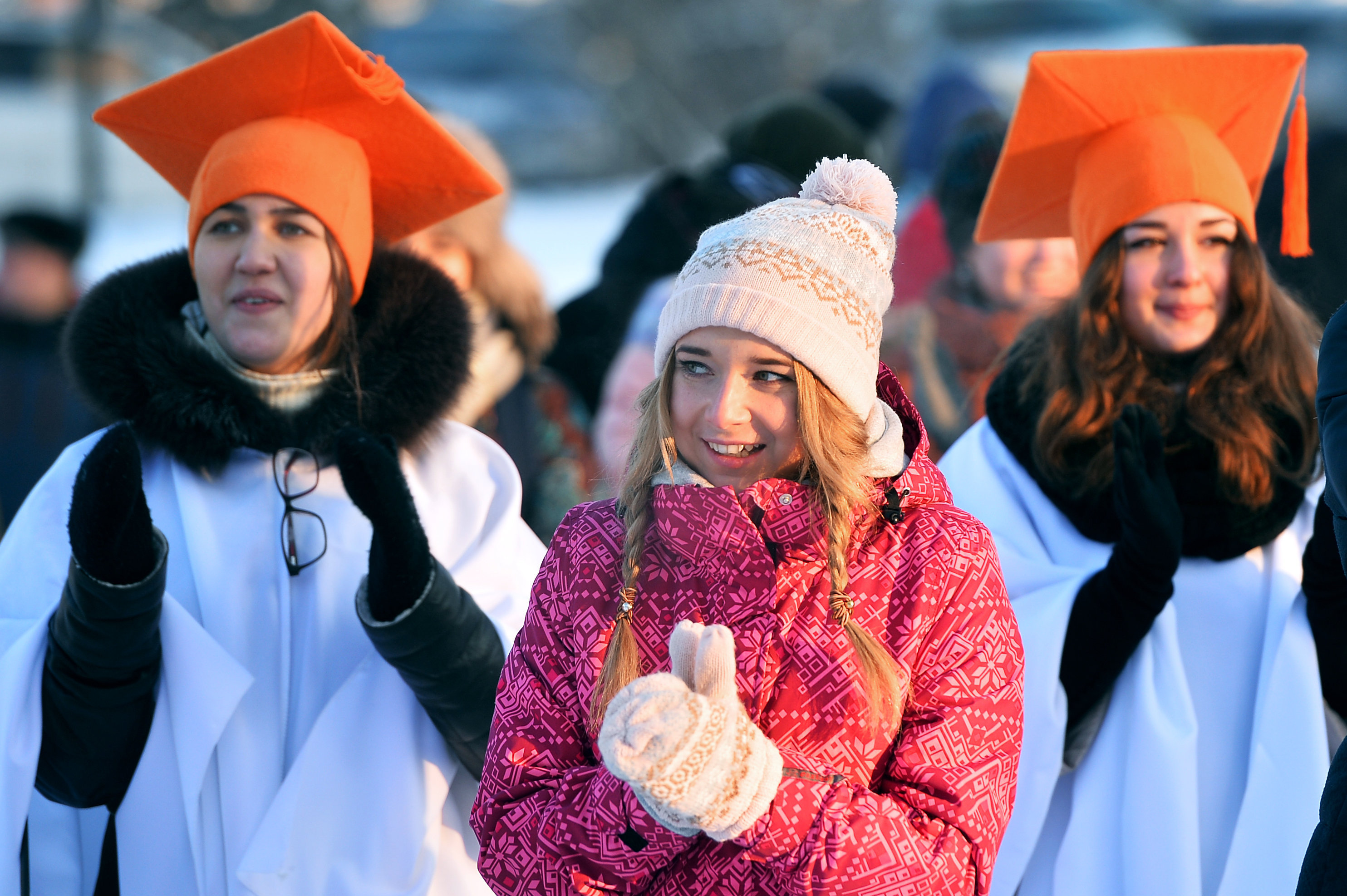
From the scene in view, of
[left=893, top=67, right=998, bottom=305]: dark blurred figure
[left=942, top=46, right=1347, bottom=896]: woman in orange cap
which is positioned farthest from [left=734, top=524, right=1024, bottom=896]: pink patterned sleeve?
[left=893, top=67, right=998, bottom=305]: dark blurred figure

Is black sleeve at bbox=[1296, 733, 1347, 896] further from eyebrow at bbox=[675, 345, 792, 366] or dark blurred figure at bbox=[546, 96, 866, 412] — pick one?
dark blurred figure at bbox=[546, 96, 866, 412]

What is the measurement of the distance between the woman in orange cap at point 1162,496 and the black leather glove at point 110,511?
5.10 ft

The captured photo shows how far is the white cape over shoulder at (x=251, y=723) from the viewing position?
100 inches

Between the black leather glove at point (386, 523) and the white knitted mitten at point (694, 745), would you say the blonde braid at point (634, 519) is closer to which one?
the white knitted mitten at point (694, 745)

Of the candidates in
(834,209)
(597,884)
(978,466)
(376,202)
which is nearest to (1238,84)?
(978,466)

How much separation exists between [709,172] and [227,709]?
9.80ft

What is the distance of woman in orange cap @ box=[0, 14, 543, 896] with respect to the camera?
2486 millimetres

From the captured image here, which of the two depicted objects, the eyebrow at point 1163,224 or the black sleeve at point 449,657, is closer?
the black sleeve at point 449,657

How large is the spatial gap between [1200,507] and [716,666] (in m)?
1.39

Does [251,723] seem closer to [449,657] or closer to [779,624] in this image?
[449,657]

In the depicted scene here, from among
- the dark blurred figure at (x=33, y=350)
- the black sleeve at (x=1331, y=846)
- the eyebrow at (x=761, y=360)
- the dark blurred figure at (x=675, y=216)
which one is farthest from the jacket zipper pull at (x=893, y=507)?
the dark blurred figure at (x=33, y=350)

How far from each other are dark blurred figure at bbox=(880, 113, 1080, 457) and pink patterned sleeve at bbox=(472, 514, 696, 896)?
1.95m

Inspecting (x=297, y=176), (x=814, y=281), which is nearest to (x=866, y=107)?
(x=297, y=176)

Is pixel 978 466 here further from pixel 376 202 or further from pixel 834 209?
pixel 376 202
